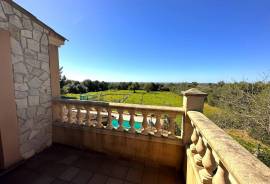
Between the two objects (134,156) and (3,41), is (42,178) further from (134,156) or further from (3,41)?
(3,41)

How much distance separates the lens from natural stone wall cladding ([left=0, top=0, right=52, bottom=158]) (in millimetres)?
2699

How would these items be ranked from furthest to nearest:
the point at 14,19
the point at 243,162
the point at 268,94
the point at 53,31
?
the point at 268,94 < the point at 53,31 < the point at 14,19 < the point at 243,162

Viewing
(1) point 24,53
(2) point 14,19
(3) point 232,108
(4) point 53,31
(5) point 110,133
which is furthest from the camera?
Answer: (3) point 232,108

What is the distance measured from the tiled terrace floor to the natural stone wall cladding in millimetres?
493

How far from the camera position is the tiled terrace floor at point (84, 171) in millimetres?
2441

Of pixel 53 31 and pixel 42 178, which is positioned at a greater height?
pixel 53 31

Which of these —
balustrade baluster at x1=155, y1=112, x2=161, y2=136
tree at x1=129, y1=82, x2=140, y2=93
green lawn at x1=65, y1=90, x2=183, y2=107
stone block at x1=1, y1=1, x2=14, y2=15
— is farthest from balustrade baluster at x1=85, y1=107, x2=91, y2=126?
tree at x1=129, y1=82, x2=140, y2=93

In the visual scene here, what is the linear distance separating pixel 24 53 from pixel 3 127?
154 centimetres

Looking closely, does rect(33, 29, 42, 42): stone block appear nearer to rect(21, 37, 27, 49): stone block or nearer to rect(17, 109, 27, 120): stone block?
rect(21, 37, 27, 49): stone block

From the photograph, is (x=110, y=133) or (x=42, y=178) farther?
(x=110, y=133)

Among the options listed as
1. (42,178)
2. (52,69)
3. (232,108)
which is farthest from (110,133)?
(232,108)

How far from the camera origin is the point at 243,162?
886 millimetres

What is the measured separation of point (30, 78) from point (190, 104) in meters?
3.45

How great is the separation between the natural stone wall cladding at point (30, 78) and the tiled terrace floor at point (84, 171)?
0.49m
